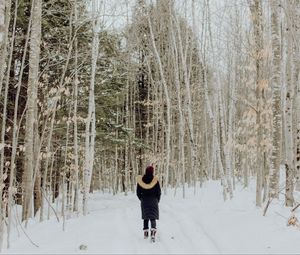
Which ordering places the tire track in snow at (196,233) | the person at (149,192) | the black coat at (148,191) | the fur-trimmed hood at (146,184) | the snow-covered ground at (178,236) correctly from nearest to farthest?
the snow-covered ground at (178,236)
the tire track in snow at (196,233)
the person at (149,192)
the black coat at (148,191)
the fur-trimmed hood at (146,184)

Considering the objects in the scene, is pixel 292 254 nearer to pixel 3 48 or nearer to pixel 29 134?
pixel 3 48

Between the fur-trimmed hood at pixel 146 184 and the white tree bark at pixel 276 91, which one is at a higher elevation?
the white tree bark at pixel 276 91

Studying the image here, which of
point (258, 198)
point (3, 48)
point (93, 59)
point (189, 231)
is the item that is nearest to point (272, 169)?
point (258, 198)

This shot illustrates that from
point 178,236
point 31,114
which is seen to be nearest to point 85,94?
point 31,114

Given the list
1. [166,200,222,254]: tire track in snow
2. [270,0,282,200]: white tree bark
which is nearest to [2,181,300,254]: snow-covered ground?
[166,200,222,254]: tire track in snow

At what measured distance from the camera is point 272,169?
41.0 feet

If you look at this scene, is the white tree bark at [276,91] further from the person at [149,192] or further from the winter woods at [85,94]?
the person at [149,192]

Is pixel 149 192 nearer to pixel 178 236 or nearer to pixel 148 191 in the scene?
pixel 148 191

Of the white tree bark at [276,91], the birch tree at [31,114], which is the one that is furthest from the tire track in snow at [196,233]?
the birch tree at [31,114]

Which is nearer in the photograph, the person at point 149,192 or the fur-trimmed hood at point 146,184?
the person at point 149,192

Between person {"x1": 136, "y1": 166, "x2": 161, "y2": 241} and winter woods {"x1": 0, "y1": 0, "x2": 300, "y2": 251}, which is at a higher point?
winter woods {"x1": 0, "y1": 0, "x2": 300, "y2": 251}

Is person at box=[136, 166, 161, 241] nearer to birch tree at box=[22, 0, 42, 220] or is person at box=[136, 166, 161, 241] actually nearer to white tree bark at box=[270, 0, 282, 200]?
birch tree at box=[22, 0, 42, 220]

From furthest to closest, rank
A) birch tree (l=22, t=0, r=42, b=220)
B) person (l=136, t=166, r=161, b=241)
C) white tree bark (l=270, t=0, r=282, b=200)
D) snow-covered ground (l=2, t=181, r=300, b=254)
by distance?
white tree bark (l=270, t=0, r=282, b=200) → birch tree (l=22, t=0, r=42, b=220) → person (l=136, t=166, r=161, b=241) → snow-covered ground (l=2, t=181, r=300, b=254)

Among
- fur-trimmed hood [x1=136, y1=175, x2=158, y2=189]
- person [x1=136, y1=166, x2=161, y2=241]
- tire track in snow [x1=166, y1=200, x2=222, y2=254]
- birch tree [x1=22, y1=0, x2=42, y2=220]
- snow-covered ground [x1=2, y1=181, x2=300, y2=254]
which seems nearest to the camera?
snow-covered ground [x1=2, y1=181, x2=300, y2=254]
